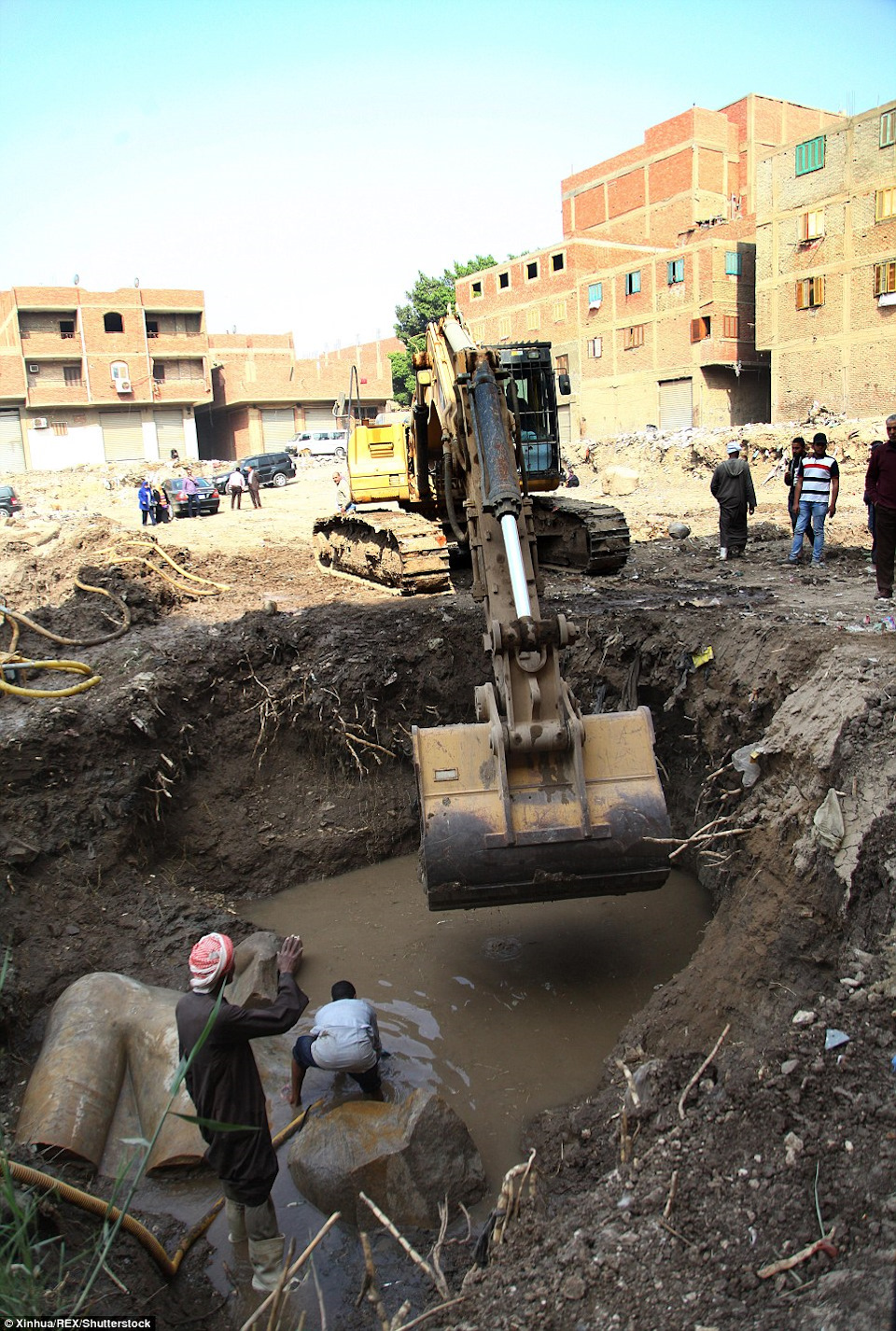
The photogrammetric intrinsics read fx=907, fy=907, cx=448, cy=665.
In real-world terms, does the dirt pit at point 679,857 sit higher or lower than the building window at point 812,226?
lower

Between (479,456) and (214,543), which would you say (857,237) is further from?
(479,456)

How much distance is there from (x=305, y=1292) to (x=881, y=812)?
369cm

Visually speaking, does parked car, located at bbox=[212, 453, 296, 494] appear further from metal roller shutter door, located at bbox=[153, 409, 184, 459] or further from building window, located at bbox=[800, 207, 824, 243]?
building window, located at bbox=[800, 207, 824, 243]

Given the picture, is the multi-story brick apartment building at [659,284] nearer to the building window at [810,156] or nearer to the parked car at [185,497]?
the building window at [810,156]

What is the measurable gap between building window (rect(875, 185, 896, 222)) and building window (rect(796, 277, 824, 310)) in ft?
7.28

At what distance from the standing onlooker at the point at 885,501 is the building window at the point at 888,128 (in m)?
21.4

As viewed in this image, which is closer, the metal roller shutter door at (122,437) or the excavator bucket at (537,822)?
the excavator bucket at (537,822)

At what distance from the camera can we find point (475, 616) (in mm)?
9633

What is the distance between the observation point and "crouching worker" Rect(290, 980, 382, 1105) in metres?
5.09

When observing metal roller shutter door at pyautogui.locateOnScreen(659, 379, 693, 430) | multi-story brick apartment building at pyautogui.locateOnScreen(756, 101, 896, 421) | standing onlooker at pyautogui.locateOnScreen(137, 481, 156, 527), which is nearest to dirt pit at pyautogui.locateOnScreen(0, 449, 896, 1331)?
standing onlooker at pyautogui.locateOnScreen(137, 481, 156, 527)

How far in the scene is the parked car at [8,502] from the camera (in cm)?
2856

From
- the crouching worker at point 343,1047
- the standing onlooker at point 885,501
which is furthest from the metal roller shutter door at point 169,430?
the crouching worker at point 343,1047

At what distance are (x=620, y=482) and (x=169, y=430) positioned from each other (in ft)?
85.5

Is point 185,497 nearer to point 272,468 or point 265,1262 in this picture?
point 272,468
